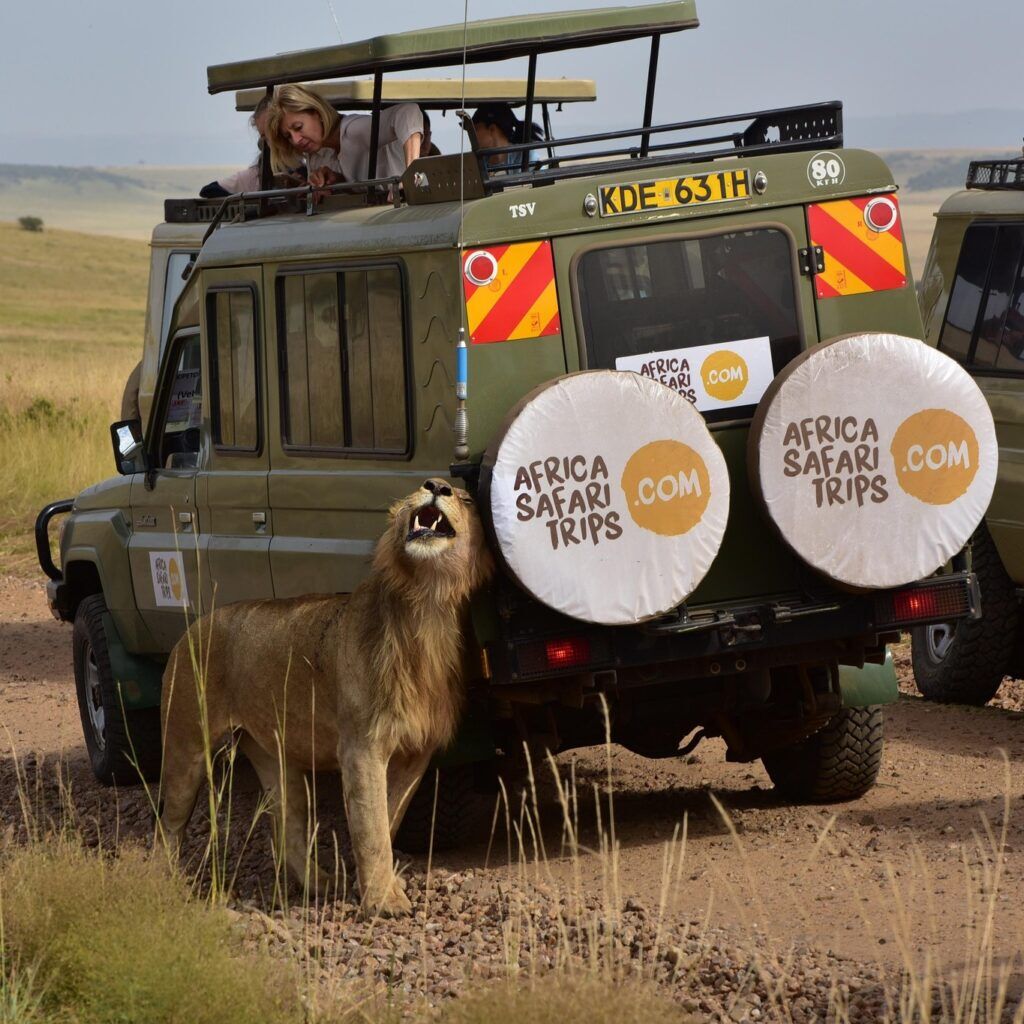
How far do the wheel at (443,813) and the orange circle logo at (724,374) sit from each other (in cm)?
159

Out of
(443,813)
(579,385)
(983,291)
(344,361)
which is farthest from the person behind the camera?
(983,291)

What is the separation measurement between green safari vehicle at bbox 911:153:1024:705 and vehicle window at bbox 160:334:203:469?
11.6ft

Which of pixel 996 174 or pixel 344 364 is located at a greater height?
pixel 996 174

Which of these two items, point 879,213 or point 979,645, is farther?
point 979,645

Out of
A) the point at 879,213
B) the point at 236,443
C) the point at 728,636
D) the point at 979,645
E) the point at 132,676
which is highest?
the point at 879,213

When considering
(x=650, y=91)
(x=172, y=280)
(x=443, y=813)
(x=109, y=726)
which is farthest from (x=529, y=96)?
(x=172, y=280)

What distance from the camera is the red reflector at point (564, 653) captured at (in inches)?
217

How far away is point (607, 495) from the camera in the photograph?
17.6ft

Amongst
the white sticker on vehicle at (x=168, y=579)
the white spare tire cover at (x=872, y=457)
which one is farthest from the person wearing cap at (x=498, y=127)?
the white spare tire cover at (x=872, y=457)

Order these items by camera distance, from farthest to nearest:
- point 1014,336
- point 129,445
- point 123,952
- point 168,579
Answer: point 1014,336, point 129,445, point 168,579, point 123,952

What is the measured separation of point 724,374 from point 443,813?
1.80 metres

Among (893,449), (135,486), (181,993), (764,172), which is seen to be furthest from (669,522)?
(135,486)

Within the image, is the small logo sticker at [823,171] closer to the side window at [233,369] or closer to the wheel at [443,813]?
the side window at [233,369]

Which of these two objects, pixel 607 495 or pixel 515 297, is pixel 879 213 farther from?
pixel 607 495
